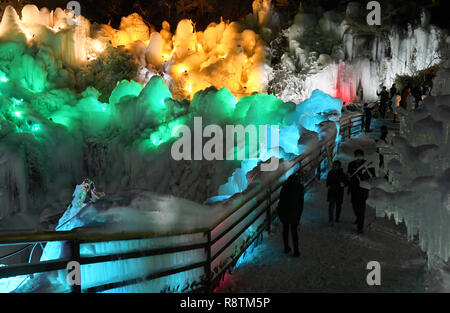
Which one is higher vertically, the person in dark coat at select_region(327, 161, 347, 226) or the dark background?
the dark background

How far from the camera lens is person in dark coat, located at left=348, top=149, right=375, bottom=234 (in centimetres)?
627

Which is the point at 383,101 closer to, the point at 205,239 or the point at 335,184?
the point at 335,184

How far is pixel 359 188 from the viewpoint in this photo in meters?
6.34

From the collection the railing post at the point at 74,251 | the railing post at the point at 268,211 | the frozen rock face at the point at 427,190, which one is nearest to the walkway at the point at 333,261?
the railing post at the point at 268,211

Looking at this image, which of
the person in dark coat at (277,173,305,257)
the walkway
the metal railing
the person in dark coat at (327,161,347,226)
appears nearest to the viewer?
the metal railing

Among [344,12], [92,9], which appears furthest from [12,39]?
[344,12]

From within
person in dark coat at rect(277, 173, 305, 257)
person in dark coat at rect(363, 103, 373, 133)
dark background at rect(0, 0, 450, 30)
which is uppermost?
dark background at rect(0, 0, 450, 30)

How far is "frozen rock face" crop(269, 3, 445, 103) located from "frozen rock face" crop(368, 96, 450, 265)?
16622mm

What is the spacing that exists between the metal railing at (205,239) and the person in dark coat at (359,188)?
3.43ft

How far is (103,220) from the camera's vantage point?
3.95 m

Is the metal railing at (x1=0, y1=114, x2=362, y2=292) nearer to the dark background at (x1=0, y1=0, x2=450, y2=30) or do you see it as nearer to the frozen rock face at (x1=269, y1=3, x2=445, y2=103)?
the frozen rock face at (x1=269, y1=3, x2=445, y2=103)

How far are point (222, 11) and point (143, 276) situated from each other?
105 feet

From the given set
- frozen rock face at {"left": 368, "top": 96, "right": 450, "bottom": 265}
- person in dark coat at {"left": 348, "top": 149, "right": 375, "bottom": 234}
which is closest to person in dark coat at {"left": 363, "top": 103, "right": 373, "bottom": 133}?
person in dark coat at {"left": 348, "top": 149, "right": 375, "bottom": 234}

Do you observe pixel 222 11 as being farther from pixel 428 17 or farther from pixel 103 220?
pixel 103 220
